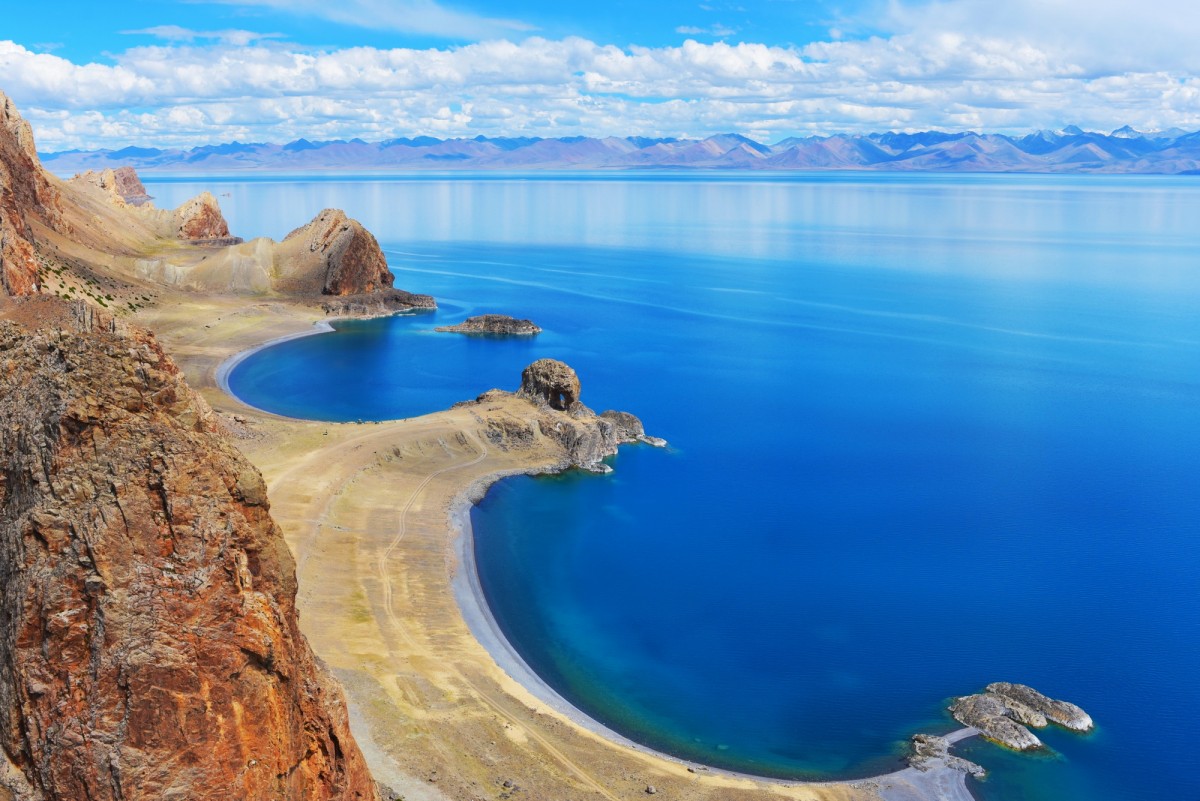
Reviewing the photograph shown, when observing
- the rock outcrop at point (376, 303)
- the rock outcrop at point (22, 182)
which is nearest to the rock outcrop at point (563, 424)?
the rock outcrop at point (22, 182)

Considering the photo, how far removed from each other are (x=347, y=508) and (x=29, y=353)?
1293 inches

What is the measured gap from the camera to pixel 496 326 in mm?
117438

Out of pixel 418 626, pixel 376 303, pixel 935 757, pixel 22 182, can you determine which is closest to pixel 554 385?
pixel 418 626

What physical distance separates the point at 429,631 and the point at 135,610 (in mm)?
24541

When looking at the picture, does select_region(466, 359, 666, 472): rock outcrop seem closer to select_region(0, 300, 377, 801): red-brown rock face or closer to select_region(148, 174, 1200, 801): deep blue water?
select_region(148, 174, 1200, 801): deep blue water

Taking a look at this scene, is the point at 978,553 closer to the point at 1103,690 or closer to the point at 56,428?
the point at 1103,690

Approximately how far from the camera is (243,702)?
59.6 ft

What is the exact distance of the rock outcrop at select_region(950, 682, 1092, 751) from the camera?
115 feet

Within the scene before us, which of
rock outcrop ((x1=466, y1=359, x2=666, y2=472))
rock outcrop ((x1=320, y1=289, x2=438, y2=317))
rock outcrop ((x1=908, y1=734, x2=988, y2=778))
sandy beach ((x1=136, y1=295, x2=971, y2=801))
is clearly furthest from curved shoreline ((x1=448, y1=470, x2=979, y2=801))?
rock outcrop ((x1=320, y1=289, x2=438, y2=317))

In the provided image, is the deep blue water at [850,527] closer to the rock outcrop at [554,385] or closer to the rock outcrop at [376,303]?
the rock outcrop at [554,385]

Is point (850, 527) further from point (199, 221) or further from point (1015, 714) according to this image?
point (199, 221)

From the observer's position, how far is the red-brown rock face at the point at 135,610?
57.5 ft

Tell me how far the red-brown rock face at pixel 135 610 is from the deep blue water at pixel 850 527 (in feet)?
66.2

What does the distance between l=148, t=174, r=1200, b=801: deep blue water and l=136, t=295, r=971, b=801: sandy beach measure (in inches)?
80.5
